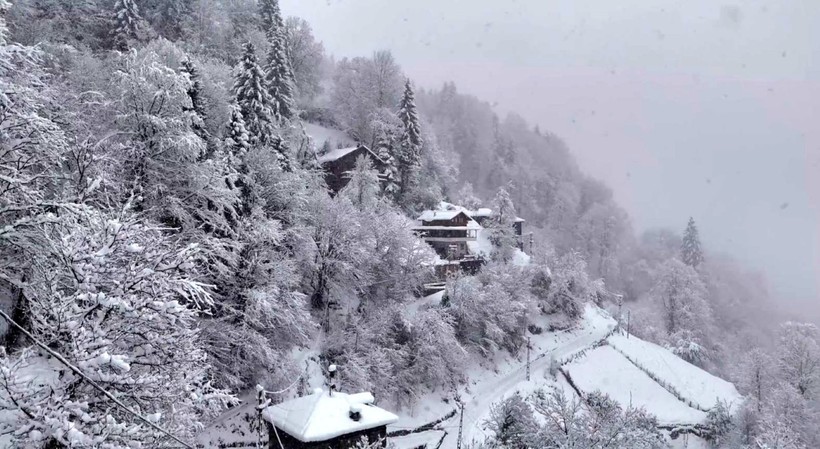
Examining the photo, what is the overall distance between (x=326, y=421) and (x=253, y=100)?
743 inches

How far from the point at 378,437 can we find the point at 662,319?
58.1 metres

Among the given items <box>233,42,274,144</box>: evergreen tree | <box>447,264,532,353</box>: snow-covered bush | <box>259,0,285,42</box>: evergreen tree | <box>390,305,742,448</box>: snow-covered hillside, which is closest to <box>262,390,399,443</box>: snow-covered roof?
<box>390,305,742,448</box>: snow-covered hillside

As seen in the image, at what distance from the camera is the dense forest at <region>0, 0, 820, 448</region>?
923 cm

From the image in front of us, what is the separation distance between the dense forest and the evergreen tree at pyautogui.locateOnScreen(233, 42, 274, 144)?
125 millimetres

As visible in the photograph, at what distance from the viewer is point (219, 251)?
734 inches

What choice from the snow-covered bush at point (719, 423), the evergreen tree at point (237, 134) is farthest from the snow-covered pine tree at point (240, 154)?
the snow-covered bush at point (719, 423)

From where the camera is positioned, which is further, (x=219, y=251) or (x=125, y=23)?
(x=125, y=23)

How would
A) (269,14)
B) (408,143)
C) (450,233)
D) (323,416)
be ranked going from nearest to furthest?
(323,416), (450,233), (408,143), (269,14)

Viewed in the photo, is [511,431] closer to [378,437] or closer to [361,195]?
[378,437]

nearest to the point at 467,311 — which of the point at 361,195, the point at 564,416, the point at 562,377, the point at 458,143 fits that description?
the point at 562,377

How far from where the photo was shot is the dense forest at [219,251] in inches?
364

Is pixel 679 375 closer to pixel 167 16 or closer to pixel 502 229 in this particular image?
pixel 502 229

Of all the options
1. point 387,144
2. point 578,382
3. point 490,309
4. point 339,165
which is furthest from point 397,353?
Answer: point 387,144

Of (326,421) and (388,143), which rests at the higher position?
(388,143)
